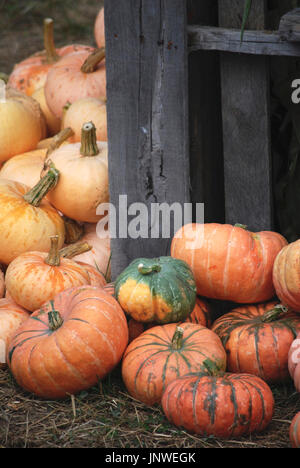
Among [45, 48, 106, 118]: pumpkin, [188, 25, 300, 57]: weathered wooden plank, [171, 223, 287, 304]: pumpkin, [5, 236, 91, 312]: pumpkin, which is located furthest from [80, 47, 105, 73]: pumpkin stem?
[171, 223, 287, 304]: pumpkin

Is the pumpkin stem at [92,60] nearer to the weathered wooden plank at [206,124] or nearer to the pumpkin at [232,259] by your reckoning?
the weathered wooden plank at [206,124]

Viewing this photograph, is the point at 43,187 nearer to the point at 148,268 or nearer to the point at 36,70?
the point at 148,268

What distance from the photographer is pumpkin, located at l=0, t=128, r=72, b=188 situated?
145 inches

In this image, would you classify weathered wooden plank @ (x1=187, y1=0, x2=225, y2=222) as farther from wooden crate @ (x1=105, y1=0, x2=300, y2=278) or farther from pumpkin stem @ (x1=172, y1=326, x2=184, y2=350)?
pumpkin stem @ (x1=172, y1=326, x2=184, y2=350)

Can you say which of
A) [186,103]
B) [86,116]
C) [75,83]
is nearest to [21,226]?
[86,116]

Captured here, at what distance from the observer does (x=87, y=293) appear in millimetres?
2725

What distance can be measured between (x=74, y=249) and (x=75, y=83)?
135cm

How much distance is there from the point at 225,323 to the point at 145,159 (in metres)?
0.90

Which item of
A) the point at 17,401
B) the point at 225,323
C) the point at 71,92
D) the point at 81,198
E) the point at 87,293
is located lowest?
the point at 17,401

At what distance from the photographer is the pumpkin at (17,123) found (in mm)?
3838

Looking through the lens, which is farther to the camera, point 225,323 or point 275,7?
point 275,7
